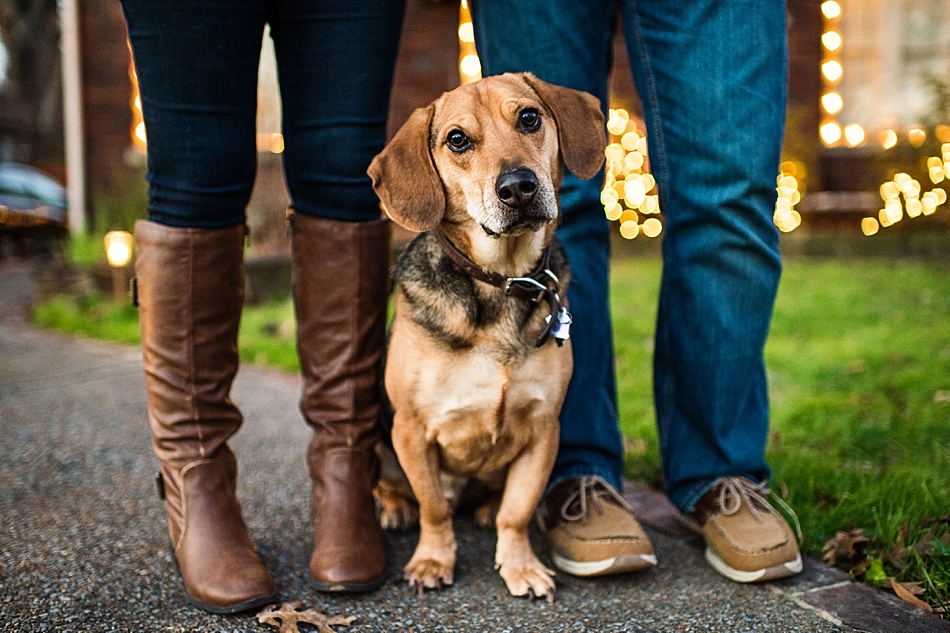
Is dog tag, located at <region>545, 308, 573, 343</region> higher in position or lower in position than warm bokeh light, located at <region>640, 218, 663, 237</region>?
higher

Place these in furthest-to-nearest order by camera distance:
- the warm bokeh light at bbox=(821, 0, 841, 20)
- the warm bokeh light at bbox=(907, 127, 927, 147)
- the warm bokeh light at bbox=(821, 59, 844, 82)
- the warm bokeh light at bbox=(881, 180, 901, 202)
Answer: the warm bokeh light at bbox=(821, 59, 844, 82), the warm bokeh light at bbox=(821, 0, 841, 20), the warm bokeh light at bbox=(881, 180, 901, 202), the warm bokeh light at bbox=(907, 127, 927, 147)

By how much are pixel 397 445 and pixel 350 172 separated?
27.5 inches

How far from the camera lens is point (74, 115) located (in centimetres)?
777

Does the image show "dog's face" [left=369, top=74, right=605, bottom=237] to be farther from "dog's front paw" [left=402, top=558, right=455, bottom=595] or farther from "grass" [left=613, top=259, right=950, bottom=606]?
"grass" [left=613, top=259, right=950, bottom=606]

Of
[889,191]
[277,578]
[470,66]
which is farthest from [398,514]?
[889,191]

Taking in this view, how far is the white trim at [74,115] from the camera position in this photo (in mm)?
7562

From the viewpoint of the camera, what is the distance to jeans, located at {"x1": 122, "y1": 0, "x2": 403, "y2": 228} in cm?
172

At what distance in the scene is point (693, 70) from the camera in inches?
75.9

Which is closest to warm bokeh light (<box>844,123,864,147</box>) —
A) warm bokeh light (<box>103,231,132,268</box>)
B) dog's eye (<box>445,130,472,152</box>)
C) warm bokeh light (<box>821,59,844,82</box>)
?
warm bokeh light (<box>821,59,844,82</box>)

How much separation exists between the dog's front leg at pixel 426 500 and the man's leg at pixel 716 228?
630 millimetres

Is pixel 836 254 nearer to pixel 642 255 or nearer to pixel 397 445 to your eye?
pixel 642 255

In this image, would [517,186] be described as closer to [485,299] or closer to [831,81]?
[485,299]

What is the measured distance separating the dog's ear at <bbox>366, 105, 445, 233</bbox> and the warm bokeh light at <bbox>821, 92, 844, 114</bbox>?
7862 mm

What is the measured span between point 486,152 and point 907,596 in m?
1.44
